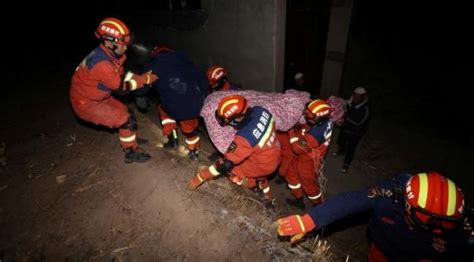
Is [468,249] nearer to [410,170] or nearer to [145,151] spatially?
[410,170]

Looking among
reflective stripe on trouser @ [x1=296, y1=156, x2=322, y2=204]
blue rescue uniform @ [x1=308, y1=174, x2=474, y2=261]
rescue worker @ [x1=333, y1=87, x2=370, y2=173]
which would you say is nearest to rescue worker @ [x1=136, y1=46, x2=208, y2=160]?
reflective stripe on trouser @ [x1=296, y1=156, x2=322, y2=204]

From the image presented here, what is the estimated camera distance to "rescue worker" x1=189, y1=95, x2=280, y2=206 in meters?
3.28

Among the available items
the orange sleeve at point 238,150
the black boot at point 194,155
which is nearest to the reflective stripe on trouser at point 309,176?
the orange sleeve at point 238,150

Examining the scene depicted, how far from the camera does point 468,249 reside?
2.27m

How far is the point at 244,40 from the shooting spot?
16.5ft

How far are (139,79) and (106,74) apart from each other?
0.43 metres

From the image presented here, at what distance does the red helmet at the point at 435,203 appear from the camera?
204 cm

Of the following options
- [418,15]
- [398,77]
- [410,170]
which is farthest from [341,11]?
[418,15]

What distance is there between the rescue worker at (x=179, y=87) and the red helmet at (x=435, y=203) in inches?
120

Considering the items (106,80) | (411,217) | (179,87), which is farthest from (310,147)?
(106,80)

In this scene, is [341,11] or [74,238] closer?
[74,238]

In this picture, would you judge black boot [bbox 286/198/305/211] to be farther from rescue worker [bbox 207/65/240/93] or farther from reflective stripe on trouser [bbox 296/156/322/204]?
rescue worker [bbox 207/65/240/93]

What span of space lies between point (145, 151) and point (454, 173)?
20.0ft

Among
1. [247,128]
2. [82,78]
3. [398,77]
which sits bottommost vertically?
[398,77]
